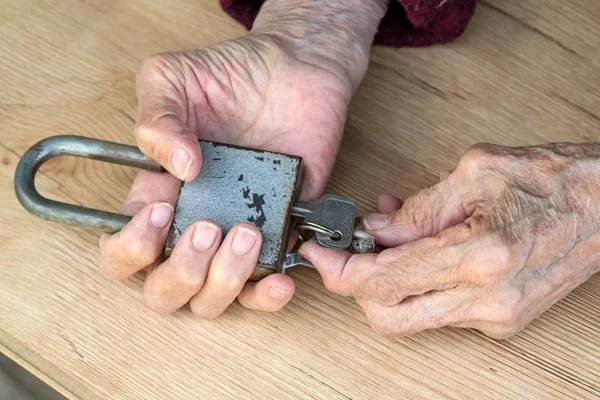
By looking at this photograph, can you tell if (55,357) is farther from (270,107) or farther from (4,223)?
(270,107)

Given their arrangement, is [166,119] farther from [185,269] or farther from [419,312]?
[419,312]

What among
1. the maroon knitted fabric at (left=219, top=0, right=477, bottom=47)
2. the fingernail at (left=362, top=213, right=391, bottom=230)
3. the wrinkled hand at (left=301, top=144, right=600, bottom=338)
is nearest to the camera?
the wrinkled hand at (left=301, top=144, right=600, bottom=338)

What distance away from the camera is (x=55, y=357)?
0.86 m

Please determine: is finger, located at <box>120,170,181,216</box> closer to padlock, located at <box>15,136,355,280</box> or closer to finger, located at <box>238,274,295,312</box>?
padlock, located at <box>15,136,355,280</box>

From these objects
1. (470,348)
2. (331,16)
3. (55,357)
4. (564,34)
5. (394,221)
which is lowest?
(55,357)

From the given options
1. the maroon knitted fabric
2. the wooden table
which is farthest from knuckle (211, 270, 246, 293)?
the maroon knitted fabric

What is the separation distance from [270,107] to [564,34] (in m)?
0.61

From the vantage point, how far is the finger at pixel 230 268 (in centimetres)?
79

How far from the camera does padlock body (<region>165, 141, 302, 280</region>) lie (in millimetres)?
817

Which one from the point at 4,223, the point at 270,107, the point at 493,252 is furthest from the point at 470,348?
the point at 4,223

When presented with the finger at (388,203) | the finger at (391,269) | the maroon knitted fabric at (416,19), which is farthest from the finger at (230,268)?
the maroon knitted fabric at (416,19)

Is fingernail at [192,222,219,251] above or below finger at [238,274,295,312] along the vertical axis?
above

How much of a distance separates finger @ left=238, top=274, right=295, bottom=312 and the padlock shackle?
196 millimetres

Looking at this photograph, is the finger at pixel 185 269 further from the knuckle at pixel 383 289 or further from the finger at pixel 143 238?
the knuckle at pixel 383 289
